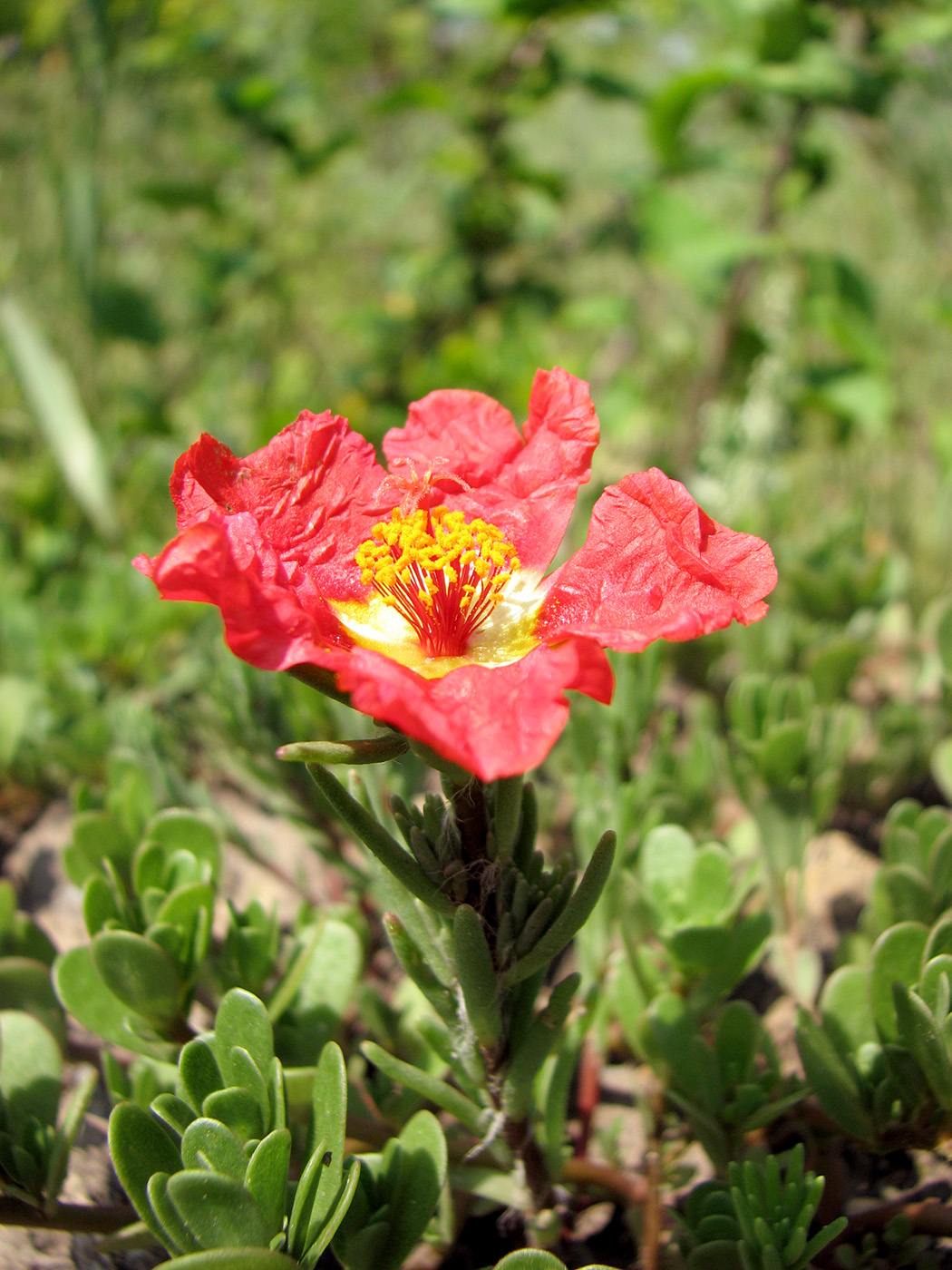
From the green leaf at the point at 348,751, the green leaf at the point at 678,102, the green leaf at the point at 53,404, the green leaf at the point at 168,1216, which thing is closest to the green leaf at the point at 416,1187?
the green leaf at the point at 168,1216

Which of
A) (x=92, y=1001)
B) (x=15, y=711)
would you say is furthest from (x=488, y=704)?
(x=15, y=711)

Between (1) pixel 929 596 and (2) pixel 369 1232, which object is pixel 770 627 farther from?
(2) pixel 369 1232

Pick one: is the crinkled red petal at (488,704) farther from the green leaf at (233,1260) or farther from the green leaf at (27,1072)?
the green leaf at (27,1072)

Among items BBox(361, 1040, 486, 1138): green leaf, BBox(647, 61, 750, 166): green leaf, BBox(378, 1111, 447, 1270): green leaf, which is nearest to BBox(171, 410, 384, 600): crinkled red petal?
BBox(361, 1040, 486, 1138): green leaf

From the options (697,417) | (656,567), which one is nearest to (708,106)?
(697,417)

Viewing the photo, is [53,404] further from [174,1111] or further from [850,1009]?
[850,1009]
